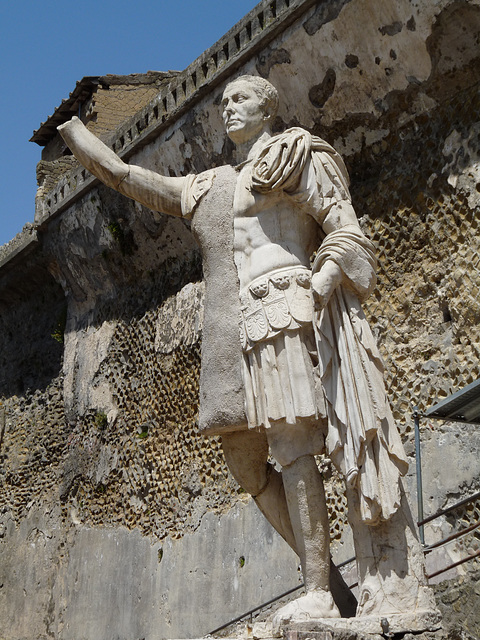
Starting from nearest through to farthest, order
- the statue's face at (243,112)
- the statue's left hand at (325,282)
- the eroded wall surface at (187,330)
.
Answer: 1. the statue's left hand at (325,282)
2. the statue's face at (243,112)
3. the eroded wall surface at (187,330)

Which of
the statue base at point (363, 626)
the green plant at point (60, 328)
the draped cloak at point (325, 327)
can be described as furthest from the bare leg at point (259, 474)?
the green plant at point (60, 328)

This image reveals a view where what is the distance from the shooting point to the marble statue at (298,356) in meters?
3.11

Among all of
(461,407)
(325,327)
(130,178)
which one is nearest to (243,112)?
(130,178)

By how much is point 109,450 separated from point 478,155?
4.79 meters

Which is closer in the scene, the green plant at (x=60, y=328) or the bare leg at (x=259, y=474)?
the bare leg at (x=259, y=474)

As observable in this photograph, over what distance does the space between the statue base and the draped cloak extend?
339 mm

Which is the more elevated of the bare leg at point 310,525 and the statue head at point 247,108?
the statue head at point 247,108

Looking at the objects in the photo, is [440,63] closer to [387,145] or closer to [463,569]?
[387,145]

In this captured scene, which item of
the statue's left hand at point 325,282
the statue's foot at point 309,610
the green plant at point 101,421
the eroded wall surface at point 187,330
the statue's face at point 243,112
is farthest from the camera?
the green plant at point 101,421

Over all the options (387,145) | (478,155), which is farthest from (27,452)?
(478,155)

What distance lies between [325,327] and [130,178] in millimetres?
1166

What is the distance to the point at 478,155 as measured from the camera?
578 centimetres

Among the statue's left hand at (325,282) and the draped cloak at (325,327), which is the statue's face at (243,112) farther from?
the statue's left hand at (325,282)

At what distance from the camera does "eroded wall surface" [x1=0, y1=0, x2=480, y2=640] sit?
5.92 metres
